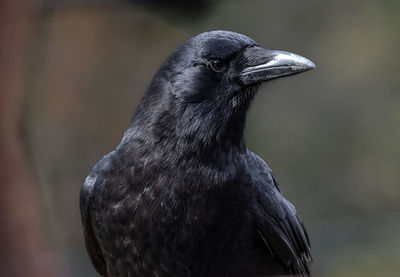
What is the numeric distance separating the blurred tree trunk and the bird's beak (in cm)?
146

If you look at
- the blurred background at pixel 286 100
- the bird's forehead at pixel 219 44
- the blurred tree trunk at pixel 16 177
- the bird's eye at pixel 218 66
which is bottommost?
the blurred background at pixel 286 100

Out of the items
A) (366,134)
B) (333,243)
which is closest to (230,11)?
(366,134)

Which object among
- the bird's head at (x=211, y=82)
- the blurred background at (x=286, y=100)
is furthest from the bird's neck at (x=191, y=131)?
the blurred background at (x=286, y=100)

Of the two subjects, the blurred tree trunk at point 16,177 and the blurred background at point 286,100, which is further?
the blurred background at point 286,100

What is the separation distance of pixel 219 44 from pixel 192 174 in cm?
69

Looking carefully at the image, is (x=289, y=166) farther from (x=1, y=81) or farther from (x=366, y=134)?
(x=1, y=81)

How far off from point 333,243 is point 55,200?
15.0 feet

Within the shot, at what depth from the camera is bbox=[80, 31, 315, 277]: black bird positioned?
4.27 m

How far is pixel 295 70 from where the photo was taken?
14.1ft

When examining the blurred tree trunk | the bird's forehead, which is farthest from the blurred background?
the bird's forehead

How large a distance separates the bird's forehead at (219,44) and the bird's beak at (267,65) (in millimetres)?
63

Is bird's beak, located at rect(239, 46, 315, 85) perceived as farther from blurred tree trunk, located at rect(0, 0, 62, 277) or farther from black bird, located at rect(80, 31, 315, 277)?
blurred tree trunk, located at rect(0, 0, 62, 277)

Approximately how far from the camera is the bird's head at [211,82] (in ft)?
14.2

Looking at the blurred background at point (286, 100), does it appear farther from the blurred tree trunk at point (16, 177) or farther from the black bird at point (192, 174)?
the black bird at point (192, 174)
